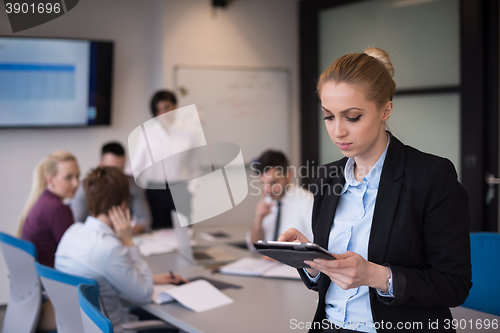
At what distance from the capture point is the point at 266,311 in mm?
1793

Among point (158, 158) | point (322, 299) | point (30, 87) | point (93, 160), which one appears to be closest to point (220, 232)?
point (158, 158)

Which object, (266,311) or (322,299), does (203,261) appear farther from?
(322,299)

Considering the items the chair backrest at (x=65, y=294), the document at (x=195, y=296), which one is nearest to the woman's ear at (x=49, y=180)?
the document at (x=195, y=296)

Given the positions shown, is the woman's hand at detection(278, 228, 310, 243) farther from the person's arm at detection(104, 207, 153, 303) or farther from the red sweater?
the red sweater

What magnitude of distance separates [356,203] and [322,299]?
0.87ft

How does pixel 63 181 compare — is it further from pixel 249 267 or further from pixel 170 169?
pixel 249 267

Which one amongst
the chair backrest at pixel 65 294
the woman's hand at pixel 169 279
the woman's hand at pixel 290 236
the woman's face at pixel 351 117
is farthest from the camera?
the woman's hand at pixel 169 279

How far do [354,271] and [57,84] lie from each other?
144 inches

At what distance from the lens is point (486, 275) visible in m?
2.00

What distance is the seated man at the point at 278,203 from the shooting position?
281cm

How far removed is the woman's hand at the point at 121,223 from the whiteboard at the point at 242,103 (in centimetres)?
252

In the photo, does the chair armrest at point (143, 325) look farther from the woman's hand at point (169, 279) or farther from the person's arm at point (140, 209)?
the person's arm at point (140, 209)

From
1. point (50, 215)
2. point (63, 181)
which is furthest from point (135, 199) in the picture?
point (50, 215)

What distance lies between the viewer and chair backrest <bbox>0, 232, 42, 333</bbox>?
83.9 inches
